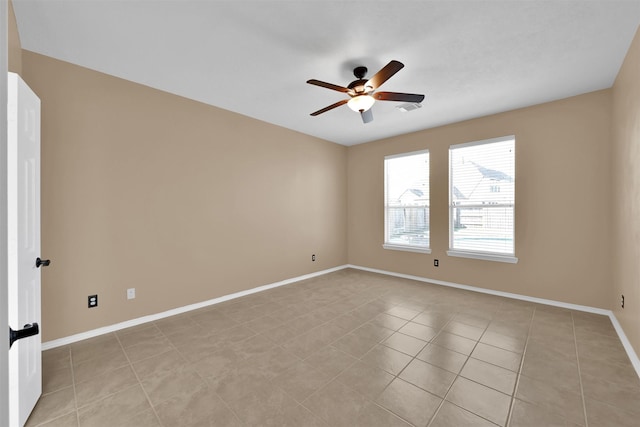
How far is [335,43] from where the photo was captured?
91.7 inches

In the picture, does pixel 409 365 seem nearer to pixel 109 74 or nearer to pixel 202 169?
pixel 202 169

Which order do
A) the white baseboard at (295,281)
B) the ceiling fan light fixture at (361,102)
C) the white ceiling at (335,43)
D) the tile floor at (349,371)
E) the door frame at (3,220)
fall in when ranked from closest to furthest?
the door frame at (3,220) < the tile floor at (349,371) < the white ceiling at (335,43) < the white baseboard at (295,281) < the ceiling fan light fixture at (361,102)

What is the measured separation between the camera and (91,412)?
1.74 m

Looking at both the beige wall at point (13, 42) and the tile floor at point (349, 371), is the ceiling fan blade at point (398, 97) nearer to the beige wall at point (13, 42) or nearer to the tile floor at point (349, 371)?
the tile floor at point (349, 371)

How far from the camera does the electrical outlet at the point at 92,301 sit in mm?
2740

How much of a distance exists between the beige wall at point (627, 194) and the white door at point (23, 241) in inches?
171

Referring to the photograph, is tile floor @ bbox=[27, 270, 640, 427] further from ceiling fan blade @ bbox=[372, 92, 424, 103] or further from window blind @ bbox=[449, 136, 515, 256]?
ceiling fan blade @ bbox=[372, 92, 424, 103]

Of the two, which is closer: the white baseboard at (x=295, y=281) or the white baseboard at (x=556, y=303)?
the white baseboard at (x=556, y=303)

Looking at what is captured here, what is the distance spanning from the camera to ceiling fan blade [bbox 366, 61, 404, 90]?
81.8 inches

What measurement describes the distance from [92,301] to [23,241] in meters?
1.40

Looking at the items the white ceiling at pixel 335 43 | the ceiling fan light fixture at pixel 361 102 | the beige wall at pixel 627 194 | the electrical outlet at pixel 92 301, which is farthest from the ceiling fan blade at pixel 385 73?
the electrical outlet at pixel 92 301

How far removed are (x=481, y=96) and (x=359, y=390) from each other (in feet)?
11.7

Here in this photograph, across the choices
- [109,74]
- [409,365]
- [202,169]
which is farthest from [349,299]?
[109,74]

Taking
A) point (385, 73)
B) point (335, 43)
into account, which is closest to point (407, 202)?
point (385, 73)
